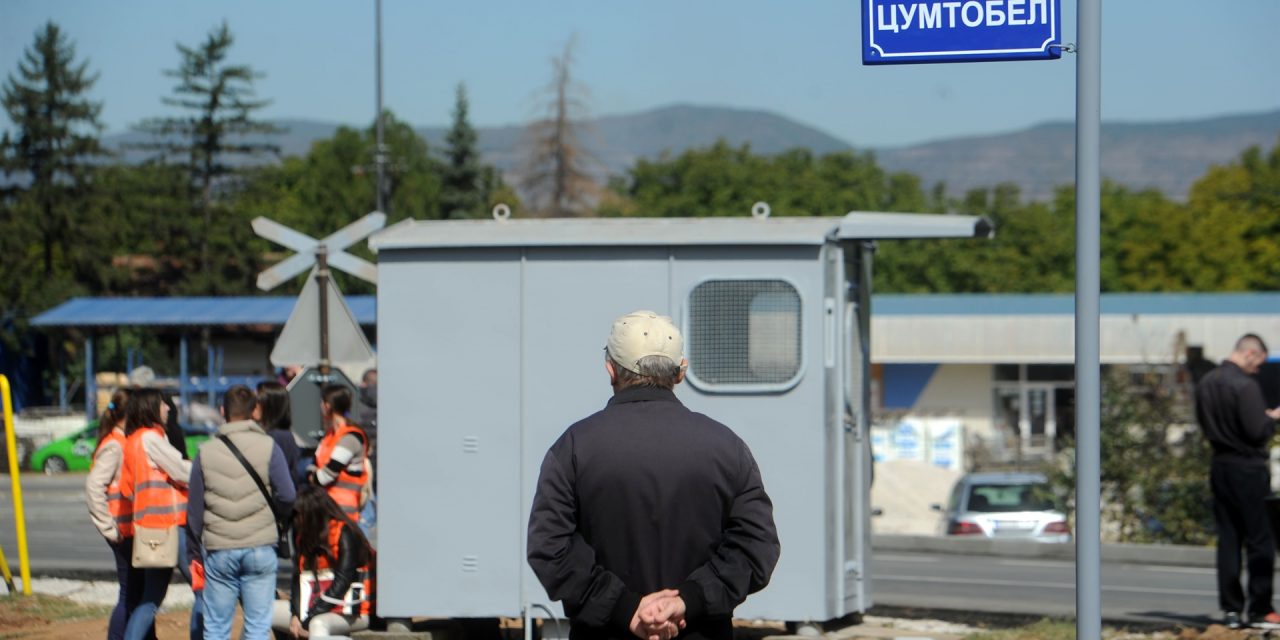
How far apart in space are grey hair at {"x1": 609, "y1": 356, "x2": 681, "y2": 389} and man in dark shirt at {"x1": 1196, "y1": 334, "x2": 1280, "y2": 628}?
650 cm

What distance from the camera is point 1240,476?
1031 cm

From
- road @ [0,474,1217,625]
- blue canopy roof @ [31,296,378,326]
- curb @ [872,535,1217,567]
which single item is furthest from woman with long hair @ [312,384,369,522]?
blue canopy roof @ [31,296,378,326]

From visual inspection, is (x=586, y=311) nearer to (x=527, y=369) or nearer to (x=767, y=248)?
(x=527, y=369)

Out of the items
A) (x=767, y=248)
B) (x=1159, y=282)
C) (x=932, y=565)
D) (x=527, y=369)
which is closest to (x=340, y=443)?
(x=527, y=369)

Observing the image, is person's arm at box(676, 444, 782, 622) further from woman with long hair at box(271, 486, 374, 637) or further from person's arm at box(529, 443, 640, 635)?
woman with long hair at box(271, 486, 374, 637)

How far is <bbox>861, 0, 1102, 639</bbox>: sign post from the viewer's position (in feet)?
18.4

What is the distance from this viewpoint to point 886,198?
9600 centimetres

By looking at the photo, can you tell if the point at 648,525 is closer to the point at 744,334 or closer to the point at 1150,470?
the point at 744,334

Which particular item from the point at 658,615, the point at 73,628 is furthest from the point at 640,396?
the point at 73,628

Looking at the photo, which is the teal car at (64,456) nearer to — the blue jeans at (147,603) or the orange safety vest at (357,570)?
the orange safety vest at (357,570)

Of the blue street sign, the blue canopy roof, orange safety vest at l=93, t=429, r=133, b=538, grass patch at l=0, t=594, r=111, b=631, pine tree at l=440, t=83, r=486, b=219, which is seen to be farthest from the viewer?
pine tree at l=440, t=83, r=486, b=219

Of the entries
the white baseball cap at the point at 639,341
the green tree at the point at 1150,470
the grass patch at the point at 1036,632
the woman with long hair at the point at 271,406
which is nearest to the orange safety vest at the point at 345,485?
the woman with long hair at the point at 271,406

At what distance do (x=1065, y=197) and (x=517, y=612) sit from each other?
90940 mm

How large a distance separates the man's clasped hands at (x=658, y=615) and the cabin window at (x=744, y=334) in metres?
4.89
